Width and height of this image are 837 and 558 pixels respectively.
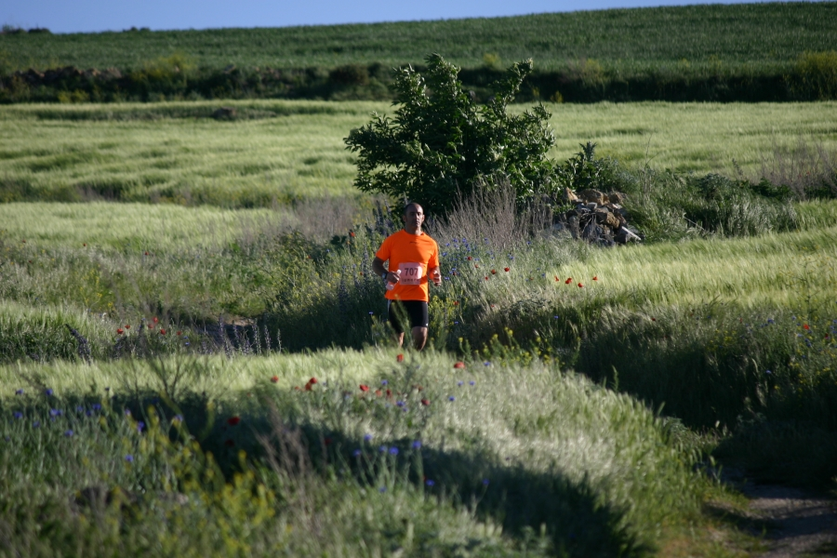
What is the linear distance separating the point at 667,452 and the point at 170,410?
3030mm

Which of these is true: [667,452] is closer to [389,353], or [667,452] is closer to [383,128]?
[389,353]

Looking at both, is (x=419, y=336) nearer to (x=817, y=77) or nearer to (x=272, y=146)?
(x=272, y=146)

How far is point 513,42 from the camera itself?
5678cm

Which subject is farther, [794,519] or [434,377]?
[434,377]

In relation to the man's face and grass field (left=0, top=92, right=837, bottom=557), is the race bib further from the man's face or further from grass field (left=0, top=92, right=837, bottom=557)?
grass field (left=0, top=92, right=837, bottom=557)

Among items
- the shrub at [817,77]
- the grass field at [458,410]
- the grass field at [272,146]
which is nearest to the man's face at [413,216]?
the grass field at [458,410]

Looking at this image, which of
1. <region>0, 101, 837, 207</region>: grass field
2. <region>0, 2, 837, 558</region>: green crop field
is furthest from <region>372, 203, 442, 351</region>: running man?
<region>0, 101, 837, 207</region>: grass field

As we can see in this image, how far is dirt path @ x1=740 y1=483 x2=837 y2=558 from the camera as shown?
11.3 ft

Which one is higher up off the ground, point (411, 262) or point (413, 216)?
point (413, 216)

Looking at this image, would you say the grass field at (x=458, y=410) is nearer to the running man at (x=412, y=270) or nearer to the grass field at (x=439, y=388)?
the grass field at (x=439, y=388)

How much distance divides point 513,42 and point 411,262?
54.7 m

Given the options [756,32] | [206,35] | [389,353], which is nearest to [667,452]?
[389,353]

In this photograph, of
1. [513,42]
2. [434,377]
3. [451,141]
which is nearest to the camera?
[434,377]

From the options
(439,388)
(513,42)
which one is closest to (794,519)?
(439,388)
